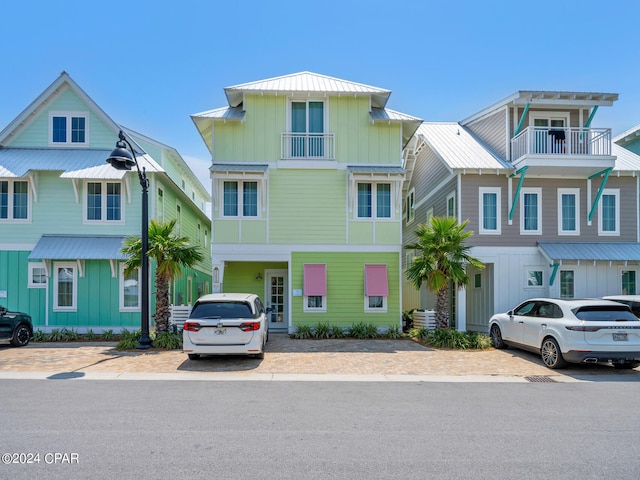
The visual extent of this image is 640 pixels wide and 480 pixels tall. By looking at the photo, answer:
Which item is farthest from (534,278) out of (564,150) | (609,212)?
(564,150)

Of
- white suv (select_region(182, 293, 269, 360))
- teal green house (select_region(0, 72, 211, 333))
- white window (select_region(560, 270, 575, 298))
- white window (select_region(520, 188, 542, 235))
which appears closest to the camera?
white suv (select_region(182, 293, 269, 360))

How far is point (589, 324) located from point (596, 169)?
9.26 metres

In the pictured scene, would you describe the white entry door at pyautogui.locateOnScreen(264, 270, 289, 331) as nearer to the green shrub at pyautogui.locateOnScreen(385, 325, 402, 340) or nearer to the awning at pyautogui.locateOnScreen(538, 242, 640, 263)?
the green shrub at pyautogui.locateOnScreen(385, 325, 402, 340)

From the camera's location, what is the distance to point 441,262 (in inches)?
575

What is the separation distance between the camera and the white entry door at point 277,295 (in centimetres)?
1809

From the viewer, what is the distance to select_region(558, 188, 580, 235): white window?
17312mm

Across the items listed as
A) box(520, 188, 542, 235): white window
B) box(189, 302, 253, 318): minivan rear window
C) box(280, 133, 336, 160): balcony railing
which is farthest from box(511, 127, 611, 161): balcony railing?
box(189, 302, 253, 318): minivan rear window

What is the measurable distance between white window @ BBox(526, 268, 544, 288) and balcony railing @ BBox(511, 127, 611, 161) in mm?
4356

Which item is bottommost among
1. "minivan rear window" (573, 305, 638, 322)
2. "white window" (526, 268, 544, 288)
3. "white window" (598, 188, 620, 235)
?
"minivan rear window" (573, 305, 638, 322)

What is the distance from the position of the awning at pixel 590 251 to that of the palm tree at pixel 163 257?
41.6ft

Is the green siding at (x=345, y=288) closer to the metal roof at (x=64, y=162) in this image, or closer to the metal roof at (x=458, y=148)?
the metal roof at (x=458, y=148)

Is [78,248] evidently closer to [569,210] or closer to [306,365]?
[306,365]

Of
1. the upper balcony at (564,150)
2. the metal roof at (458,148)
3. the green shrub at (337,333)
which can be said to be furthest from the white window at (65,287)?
the upper balcony at (564,150)

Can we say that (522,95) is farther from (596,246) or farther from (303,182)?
(303,182)
